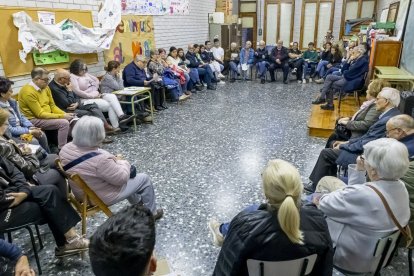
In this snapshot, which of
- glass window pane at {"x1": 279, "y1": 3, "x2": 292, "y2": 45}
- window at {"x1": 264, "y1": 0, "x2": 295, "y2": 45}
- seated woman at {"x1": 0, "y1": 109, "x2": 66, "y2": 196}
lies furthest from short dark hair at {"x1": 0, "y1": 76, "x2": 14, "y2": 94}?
glass window pane at {"x1": 279, "y1": 3, "x2": 292, "y2": 45}

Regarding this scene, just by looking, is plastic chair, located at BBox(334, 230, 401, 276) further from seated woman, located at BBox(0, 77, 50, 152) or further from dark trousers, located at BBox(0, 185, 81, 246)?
seated woman, located at BBox(0, 77, 50, 152)

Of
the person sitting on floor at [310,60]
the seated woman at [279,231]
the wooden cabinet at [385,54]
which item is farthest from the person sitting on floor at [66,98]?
the person sitting on floor at [310,60]

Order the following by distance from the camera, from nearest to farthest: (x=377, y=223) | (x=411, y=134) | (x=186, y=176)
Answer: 1. (x=377, y=223)
2. (x=411, y=134)
3. (x=186, y=176)

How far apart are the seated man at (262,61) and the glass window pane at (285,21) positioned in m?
3.05

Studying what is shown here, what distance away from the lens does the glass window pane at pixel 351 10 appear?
1024 cm

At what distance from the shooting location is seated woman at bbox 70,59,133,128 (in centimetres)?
440

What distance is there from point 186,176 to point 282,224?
7.04 ft

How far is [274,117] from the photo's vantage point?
5.23 meters

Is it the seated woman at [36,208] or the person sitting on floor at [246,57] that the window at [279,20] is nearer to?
the person sitting on floor at [246,57]

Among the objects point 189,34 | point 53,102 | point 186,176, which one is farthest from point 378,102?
point 189,34

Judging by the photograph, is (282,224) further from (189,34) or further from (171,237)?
(189,34)

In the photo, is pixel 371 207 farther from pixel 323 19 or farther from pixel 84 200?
pixel 323 19

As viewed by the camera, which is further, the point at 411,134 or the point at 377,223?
the point at 411,134

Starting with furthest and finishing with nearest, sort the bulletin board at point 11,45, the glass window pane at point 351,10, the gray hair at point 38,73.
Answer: the glass window pane at point 351,10
the bulletin board at point 11,45
the gray hair at point 38,73
